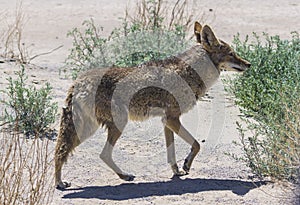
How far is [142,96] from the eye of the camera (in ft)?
23.5

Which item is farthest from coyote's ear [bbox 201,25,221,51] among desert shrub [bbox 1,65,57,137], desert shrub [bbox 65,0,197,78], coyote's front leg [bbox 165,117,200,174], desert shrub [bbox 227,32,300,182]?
desert shrub [bbox 65,0,197,78]

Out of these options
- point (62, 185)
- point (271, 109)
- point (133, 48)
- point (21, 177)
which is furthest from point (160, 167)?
point (133, 48)

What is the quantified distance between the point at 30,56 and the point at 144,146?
4746mm

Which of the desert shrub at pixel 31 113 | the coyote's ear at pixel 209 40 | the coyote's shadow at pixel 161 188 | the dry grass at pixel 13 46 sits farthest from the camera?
the dry grass at pixel 13 46

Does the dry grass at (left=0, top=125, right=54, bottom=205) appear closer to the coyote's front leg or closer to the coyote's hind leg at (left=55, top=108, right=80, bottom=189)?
the coyote's hind leg at (left=55, top=108, right=80, bottom=189)

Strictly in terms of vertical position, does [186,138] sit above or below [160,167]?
above

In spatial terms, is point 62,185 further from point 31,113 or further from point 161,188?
point 31,113

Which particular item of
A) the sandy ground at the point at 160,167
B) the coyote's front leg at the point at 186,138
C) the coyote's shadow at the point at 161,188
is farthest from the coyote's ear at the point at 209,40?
the coyote's shadow at the point at 161,188

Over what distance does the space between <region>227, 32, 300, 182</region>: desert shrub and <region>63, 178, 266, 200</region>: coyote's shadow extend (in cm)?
31

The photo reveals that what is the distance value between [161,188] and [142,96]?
98 centimetres

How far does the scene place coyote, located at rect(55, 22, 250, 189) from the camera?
22.4 ft

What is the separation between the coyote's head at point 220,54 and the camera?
25.0 feet

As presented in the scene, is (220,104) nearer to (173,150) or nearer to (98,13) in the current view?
(173,150)

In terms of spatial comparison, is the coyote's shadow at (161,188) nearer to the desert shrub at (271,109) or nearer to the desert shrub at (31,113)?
the desert shrub at (271,109)
